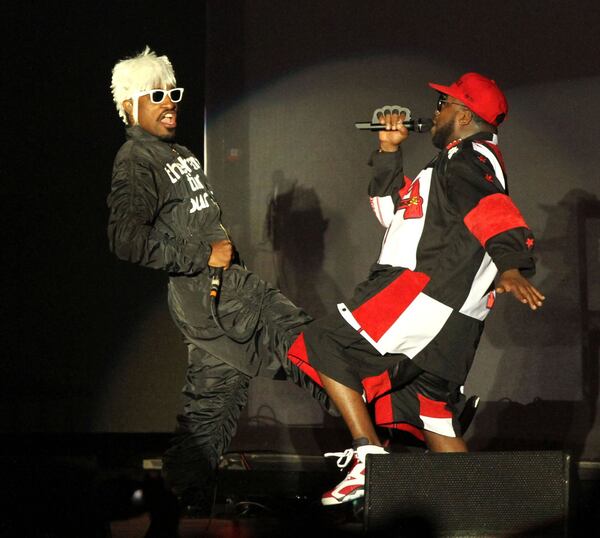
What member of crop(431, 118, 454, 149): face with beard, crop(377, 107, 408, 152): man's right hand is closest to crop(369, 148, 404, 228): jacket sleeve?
crop(377, 107, 408, 152): man's right hand

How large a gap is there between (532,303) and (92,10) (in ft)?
11.1

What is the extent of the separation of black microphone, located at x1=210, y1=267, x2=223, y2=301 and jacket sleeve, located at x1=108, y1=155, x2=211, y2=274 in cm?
6

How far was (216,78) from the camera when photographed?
193 inches

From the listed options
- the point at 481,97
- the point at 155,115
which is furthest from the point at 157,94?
the point at 481,97

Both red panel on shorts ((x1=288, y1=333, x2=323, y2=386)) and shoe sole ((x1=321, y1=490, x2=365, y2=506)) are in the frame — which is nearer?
→ shoe sole ((x1=321, y1=490, x2=365, y2=506))

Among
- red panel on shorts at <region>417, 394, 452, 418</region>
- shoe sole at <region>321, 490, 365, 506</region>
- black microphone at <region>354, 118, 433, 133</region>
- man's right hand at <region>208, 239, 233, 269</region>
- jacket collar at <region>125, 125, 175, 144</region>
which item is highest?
black microphone at <region>354, 118, 433, 133</region>

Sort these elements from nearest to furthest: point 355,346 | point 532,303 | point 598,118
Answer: point 532,303, point 355,346, point 598,118

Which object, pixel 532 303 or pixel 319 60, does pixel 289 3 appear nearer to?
pixel 319 60

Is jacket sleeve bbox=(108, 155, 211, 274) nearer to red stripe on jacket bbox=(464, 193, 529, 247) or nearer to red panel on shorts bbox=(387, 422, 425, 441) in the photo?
red panel on shorts bbox=(387, 422, 425, 441)

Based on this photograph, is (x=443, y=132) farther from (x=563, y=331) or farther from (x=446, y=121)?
(x=563, y=331)

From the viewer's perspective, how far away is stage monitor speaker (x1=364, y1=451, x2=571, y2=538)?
93.4 inches

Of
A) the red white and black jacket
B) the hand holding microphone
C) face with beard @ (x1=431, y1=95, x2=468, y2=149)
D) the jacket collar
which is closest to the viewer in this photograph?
the red white and black jacket

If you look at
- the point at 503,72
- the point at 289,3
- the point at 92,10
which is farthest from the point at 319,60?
the point at 92,10

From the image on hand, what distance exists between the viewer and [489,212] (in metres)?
2.79
